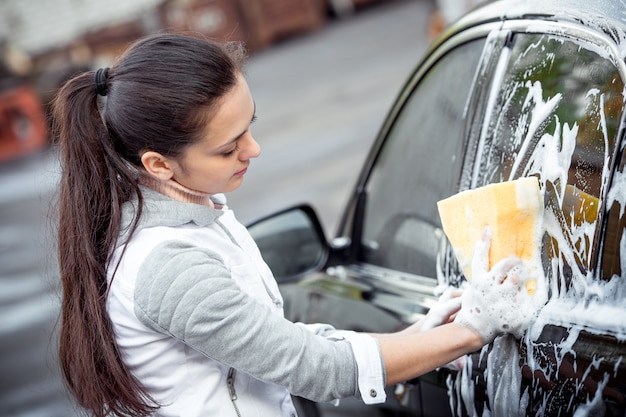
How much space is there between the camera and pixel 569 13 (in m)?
1.82

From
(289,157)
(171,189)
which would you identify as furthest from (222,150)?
(289,157)

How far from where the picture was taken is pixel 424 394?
2.10 metres

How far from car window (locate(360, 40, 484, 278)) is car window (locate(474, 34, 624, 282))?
0.24m

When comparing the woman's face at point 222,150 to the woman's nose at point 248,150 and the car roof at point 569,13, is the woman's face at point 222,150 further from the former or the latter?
the car roof at point 569,13

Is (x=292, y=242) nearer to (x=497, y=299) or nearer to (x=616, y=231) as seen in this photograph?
Answer: (x=497, y=299)

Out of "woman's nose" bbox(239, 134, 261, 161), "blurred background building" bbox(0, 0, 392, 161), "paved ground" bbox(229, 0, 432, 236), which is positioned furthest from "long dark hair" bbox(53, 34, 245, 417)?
"blurred background building" bbox(0, 0, 392, 161)

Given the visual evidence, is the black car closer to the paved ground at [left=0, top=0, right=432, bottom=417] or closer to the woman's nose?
the paved ground at [left=0, top=0, right=432, bottom=417]

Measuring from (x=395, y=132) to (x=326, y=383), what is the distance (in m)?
1.25

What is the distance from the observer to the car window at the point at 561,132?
1.63 meters

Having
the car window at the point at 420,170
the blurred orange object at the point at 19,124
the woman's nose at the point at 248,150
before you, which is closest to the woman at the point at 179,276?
the woman's nose at the point at 248,150

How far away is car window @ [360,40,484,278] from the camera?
2.29 m

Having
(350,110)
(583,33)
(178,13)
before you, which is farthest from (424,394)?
(178,13)

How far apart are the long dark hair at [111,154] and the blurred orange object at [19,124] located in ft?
44.6

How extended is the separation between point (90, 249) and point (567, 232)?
1066 millimetres
